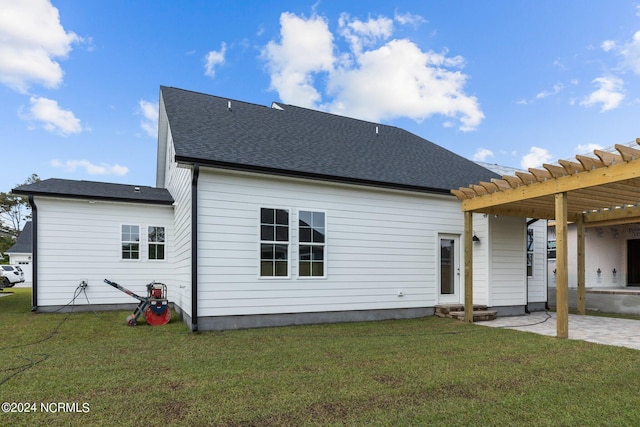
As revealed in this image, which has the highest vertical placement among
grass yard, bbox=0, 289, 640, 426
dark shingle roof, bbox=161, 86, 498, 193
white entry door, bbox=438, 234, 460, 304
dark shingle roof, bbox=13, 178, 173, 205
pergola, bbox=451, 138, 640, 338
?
dark shingle roof, bbox=161, 86, 498, 193

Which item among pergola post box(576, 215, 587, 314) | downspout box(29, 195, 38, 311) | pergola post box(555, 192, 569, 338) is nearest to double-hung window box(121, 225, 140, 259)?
downspout box(29, 195, 38, 311)

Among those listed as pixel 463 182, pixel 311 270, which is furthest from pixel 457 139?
pixel 311 270

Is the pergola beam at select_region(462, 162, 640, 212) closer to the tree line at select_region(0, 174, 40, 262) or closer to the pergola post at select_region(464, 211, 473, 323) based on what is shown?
the pergola post at select_region(464, 211, 473, 323)

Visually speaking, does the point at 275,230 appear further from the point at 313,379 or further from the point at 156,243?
the point at 156,243

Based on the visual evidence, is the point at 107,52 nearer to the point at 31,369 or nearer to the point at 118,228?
the point at 118,228

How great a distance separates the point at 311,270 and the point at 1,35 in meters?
11.3

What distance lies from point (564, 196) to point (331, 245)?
4.23 metres

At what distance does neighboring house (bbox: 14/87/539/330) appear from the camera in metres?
6.84

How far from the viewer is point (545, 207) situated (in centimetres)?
834

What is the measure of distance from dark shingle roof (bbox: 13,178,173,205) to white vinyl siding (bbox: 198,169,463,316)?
13.4ft

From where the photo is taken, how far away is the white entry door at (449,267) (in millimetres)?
8977

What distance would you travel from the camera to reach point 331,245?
7.72 metres

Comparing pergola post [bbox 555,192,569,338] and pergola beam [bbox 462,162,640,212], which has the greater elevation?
pergola beam [bbox 462,162,640,212]

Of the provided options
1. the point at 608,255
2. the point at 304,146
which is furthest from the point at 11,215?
the point at 608,255
